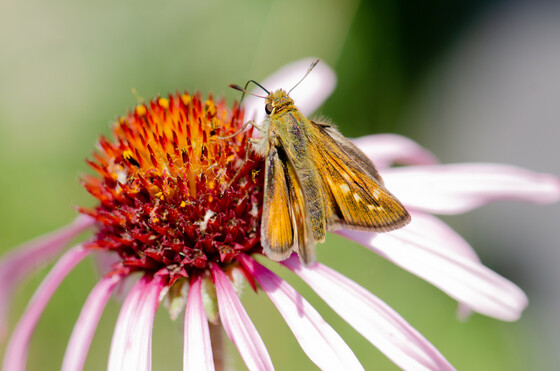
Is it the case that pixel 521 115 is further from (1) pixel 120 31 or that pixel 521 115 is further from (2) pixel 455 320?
(1) pixel 120 31

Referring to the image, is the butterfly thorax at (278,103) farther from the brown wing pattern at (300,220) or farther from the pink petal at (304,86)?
the pink petal at (304,86)

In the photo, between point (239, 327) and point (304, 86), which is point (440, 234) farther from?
point (304, 86)

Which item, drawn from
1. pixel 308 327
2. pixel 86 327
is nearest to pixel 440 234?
pixel 308 327

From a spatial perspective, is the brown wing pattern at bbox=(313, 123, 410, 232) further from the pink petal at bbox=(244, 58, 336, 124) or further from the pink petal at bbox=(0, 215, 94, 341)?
the pink petal at bbox=(0, 215, 94, 341)

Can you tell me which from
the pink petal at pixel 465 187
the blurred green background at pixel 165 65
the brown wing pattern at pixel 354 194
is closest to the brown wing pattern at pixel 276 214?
the brown wing pattern at pixel 354 194

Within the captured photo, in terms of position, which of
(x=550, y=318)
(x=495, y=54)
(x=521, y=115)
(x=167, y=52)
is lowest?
(x=550, y=318)

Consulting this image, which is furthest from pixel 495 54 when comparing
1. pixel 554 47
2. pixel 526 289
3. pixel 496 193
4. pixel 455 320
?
pixel 496 193

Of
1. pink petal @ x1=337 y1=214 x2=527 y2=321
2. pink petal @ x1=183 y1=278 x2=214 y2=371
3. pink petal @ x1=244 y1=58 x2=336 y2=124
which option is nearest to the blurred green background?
pink petal @ x1=244 y1=58 x2=336 y2=124
